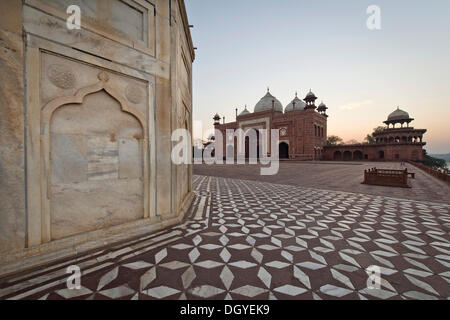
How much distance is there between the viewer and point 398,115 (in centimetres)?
2975

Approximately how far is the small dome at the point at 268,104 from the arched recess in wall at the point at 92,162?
30215 millimetres

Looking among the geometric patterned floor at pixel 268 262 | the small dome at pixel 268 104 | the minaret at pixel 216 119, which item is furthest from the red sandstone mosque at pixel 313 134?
the geometric patterned floor at pixel 268 262

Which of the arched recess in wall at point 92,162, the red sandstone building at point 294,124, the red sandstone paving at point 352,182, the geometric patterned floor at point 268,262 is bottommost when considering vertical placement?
the geometric patterned floor at point 268,262

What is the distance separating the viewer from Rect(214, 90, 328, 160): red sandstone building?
2650 cm

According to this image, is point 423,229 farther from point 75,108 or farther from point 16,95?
point 16,95

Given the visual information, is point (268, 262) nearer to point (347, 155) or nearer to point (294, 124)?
point (294, 124)

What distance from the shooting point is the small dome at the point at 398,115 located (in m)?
29.3

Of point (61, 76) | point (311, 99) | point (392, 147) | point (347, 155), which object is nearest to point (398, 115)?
point (392, 147)

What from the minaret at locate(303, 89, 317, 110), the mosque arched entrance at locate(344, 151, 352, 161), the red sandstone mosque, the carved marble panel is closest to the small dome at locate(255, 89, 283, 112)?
the red sandstone mosque

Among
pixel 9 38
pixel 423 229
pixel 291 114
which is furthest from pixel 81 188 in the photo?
pixel 291 114

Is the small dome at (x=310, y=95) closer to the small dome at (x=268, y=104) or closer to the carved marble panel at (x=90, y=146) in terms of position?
the small dome at (x=268, y=104)

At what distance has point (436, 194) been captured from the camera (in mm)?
5727

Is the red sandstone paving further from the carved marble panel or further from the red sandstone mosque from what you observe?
the red sandstone mosque

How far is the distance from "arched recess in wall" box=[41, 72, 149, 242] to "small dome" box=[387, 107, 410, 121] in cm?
3999
